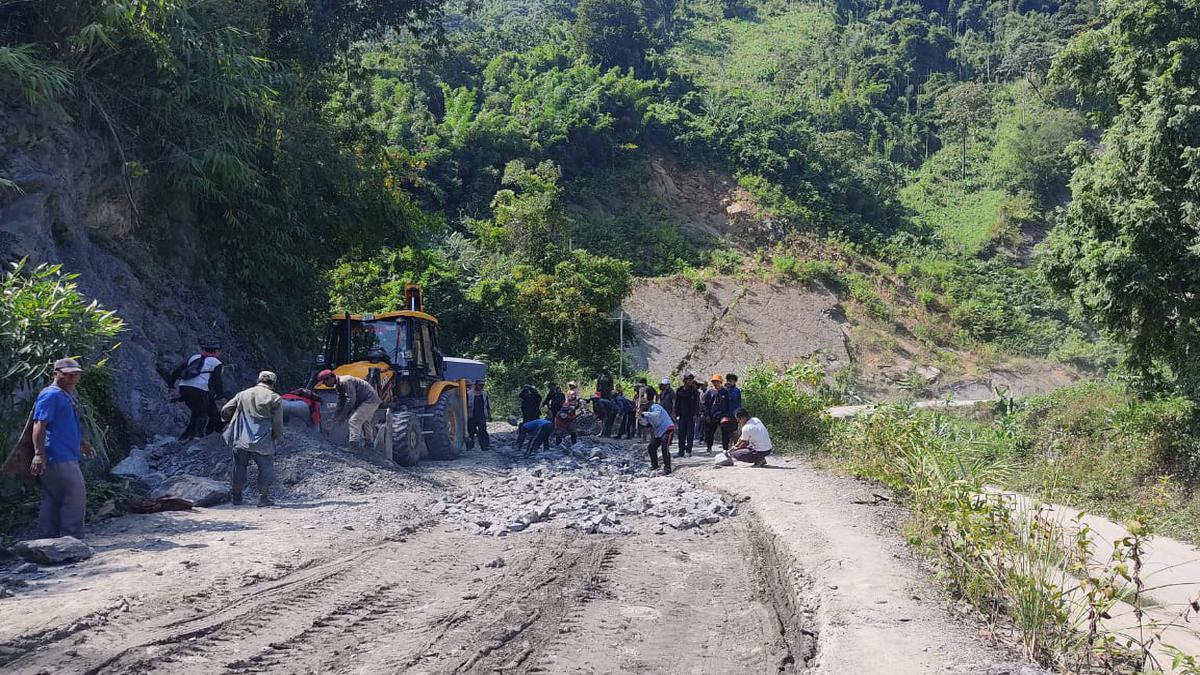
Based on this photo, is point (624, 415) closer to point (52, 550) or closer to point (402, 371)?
point (402, 371)

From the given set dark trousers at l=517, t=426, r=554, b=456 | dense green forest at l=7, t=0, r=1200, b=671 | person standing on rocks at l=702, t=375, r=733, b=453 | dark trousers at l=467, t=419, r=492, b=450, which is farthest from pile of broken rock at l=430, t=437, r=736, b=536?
dark trousers at l=467, t=419, r=492, b=450

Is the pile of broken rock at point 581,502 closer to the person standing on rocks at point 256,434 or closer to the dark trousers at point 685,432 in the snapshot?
the dark trousers at point 685,432

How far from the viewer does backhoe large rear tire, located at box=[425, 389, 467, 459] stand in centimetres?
1598

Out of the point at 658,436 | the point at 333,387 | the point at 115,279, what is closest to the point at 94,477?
the point at 333,387

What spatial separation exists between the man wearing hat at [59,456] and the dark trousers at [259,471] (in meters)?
2.33

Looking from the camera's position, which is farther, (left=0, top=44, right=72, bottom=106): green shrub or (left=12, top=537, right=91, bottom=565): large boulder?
(left=0, top=44, right=72, bottom=106): green shrub

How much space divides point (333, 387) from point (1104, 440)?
47.7ft

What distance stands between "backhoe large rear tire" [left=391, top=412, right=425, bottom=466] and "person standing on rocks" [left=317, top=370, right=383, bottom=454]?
68 cm

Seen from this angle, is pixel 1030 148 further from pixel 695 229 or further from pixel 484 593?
pixel 484 593

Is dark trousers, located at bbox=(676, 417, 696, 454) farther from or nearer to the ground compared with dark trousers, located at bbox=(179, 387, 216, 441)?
nearer to the ground

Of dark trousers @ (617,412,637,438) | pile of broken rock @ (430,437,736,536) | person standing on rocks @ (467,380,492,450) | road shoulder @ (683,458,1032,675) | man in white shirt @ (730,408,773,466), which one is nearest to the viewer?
road shoulder @ (683,458,1032,675)

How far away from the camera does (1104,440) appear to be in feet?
62.6

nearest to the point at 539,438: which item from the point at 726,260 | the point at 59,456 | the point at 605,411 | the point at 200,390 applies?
the point at 605,411

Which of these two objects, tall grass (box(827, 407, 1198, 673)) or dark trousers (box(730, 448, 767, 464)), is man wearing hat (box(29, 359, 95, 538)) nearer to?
tall grass (box(827, 407, 1198, 673))
